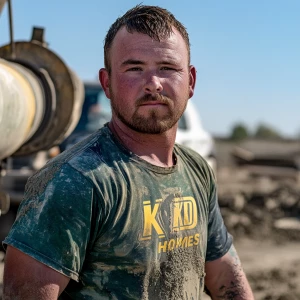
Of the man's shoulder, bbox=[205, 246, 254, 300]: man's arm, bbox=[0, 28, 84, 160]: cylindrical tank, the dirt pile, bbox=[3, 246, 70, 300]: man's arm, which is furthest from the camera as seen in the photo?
the dirt pile

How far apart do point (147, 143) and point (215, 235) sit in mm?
574

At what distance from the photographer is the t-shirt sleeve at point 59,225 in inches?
82.0

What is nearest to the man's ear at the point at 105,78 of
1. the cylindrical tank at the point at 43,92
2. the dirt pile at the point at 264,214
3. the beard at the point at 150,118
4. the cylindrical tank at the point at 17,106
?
the beard at the point at 150,118

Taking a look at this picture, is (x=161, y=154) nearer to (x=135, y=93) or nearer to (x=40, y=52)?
(x=135, y=93)

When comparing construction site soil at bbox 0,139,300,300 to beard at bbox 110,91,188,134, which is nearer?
beard at bbox 110,91,188,134

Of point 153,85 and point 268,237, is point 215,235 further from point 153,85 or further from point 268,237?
point 268,237

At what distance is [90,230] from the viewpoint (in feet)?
7.06

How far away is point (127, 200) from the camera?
7.31 feet

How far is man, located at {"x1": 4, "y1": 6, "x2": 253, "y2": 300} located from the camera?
2.10 metres

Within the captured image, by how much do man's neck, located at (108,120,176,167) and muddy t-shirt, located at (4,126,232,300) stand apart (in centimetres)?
4

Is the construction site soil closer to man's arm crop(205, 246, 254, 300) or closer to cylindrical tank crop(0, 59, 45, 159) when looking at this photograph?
cylindrical tank crop(0, 59, 45, 159)

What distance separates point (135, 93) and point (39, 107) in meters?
2.20

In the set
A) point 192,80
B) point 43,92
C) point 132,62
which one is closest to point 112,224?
point 132,62

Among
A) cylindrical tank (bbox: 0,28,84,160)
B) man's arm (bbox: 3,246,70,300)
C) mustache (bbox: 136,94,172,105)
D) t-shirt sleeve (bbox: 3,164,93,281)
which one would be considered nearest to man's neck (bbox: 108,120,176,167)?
mustache (bbox: 136,94,172,105)
